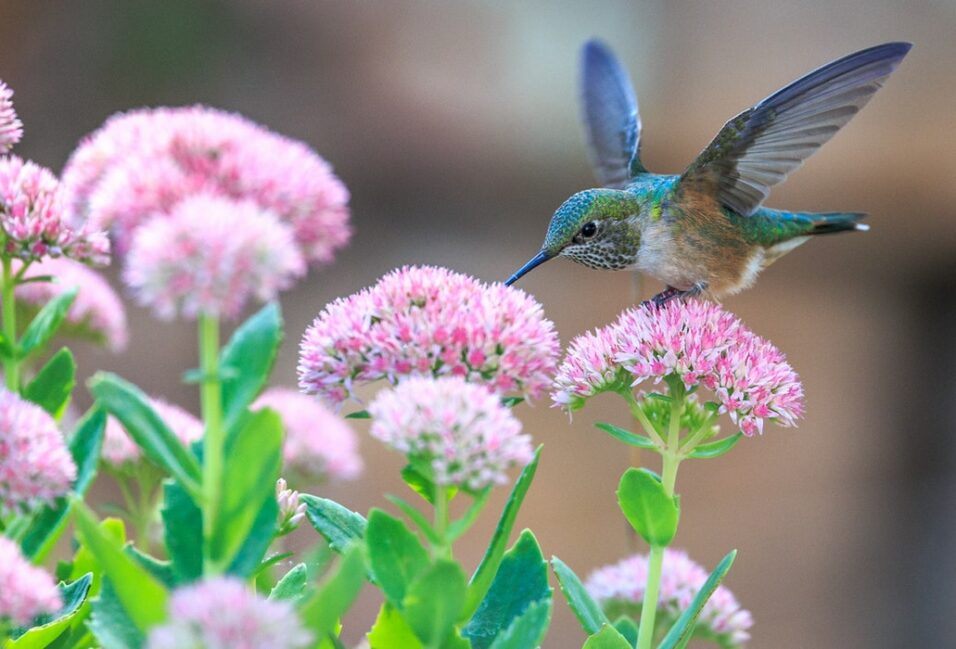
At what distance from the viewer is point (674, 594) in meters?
1.09

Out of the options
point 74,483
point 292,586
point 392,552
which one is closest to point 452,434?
point 392,552

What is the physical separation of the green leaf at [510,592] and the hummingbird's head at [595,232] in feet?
1.53

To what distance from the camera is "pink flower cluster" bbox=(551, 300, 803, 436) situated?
2.80ft

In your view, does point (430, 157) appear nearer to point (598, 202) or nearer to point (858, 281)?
point (858, 281)

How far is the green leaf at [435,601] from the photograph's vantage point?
1.95 feet

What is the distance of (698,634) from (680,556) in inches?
3.2

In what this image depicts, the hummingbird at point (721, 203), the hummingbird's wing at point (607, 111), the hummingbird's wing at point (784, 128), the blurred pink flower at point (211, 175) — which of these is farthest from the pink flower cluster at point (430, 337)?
the hummingbird's wing at point (607, 111)

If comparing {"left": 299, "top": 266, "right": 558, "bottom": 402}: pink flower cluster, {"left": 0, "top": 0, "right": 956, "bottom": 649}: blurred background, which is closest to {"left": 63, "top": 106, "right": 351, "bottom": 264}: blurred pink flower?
{"left": 299, "top": 266, "right": 558, "bottom": 402}: pink flower cluster

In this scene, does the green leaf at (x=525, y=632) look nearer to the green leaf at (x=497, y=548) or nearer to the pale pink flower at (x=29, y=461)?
the green leaf at (x=497, y=548)

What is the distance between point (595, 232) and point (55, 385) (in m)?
0.61

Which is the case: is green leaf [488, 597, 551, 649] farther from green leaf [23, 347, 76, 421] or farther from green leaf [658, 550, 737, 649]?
green leaf [23, 347, 76, 421]

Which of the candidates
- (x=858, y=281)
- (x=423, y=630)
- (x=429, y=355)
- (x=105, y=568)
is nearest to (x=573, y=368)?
(x=429, y=355)

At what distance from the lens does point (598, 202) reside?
1238 millimetres

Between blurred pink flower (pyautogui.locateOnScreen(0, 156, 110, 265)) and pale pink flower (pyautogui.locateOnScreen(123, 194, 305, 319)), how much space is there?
0.26m
